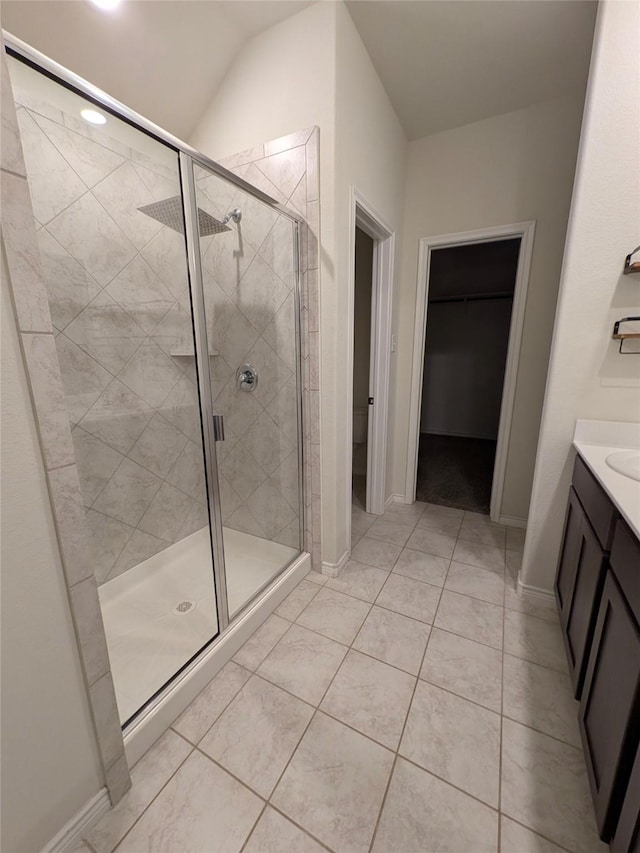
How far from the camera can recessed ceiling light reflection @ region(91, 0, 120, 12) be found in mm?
1442

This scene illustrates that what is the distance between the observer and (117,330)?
1.85 meters

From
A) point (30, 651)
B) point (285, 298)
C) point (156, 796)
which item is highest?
point (285, 298)

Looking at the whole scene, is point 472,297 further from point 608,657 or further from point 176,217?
point 608,657

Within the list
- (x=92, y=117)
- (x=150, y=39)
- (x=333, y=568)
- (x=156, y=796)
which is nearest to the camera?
(x=156, y=796)

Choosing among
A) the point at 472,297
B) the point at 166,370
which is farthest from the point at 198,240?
the point at 472,297

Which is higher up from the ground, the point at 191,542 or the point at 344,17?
the point at 344,17

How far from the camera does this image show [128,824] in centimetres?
97

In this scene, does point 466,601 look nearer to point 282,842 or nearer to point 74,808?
point 282,842

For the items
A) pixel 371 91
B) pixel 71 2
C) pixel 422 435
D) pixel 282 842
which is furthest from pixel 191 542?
pixel 422 435

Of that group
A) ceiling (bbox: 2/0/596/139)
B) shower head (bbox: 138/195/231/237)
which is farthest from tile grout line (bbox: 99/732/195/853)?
ceiling (bbox: 2/0/596/139)

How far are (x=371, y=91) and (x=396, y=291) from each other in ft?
3.68

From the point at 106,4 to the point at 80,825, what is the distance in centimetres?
291

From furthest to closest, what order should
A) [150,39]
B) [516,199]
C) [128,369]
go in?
[516,199]
[128,369]
[150,39]

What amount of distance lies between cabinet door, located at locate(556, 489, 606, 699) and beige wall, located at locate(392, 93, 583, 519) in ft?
3.16
